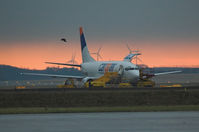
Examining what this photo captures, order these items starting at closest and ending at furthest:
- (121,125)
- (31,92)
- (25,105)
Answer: (121,125) < (25,105) < (31,92)

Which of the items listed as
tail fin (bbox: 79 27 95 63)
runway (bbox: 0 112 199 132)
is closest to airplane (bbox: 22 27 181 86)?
tail fin (bbox: 79 27 95 63)

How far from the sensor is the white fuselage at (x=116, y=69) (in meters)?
69.6

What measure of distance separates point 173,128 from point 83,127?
14.4 feet

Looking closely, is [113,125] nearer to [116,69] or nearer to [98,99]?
[98,99]

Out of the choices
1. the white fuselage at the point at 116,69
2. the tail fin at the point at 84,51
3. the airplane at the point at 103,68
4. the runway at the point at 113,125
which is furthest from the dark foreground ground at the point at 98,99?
the tail fin at the point at 84,51

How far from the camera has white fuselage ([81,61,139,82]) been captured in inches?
2739

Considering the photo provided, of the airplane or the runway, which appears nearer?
the runway

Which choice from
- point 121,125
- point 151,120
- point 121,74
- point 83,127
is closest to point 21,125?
point 83,127

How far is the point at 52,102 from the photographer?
46438 mm

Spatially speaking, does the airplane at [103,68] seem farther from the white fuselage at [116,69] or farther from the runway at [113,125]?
the runway at [113,125]

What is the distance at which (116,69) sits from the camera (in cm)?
7212

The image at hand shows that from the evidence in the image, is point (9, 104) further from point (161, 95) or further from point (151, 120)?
point (151, 120)

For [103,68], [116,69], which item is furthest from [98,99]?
[103,68]

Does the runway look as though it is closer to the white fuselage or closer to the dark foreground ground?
the dark foreground ground
